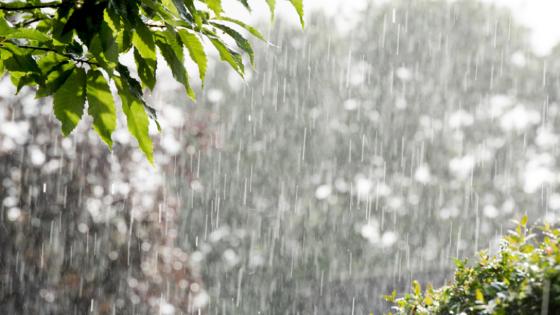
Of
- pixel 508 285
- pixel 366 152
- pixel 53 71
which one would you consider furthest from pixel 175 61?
pixel 366 152

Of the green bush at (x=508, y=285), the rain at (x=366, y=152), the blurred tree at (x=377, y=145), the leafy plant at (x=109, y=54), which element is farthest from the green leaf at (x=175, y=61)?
the blurred tree at (x=377, y=145)

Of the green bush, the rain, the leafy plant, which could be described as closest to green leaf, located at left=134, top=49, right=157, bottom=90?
the leafy plant

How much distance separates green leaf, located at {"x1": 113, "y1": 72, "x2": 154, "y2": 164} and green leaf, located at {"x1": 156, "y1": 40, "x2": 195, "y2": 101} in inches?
3.9

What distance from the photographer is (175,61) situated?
4.66ft

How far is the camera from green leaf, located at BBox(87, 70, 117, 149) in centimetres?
136

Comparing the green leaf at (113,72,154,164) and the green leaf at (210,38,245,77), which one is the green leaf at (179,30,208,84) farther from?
the green leaf at (113,72,154,164)

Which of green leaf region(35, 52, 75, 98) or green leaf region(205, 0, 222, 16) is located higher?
green leaf region(205, 0, 222, 16)

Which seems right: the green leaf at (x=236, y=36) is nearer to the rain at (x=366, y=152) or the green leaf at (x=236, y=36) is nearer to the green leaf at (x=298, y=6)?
the green leaf at (x=298, y=6)

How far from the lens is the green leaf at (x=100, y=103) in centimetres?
136

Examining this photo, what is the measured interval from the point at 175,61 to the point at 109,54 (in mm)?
191

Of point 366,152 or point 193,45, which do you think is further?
point 366,152

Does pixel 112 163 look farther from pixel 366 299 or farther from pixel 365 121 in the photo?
pixel 365 121

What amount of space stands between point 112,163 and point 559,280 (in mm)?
8845

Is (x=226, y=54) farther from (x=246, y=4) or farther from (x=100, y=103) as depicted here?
(x=100, y=103)
